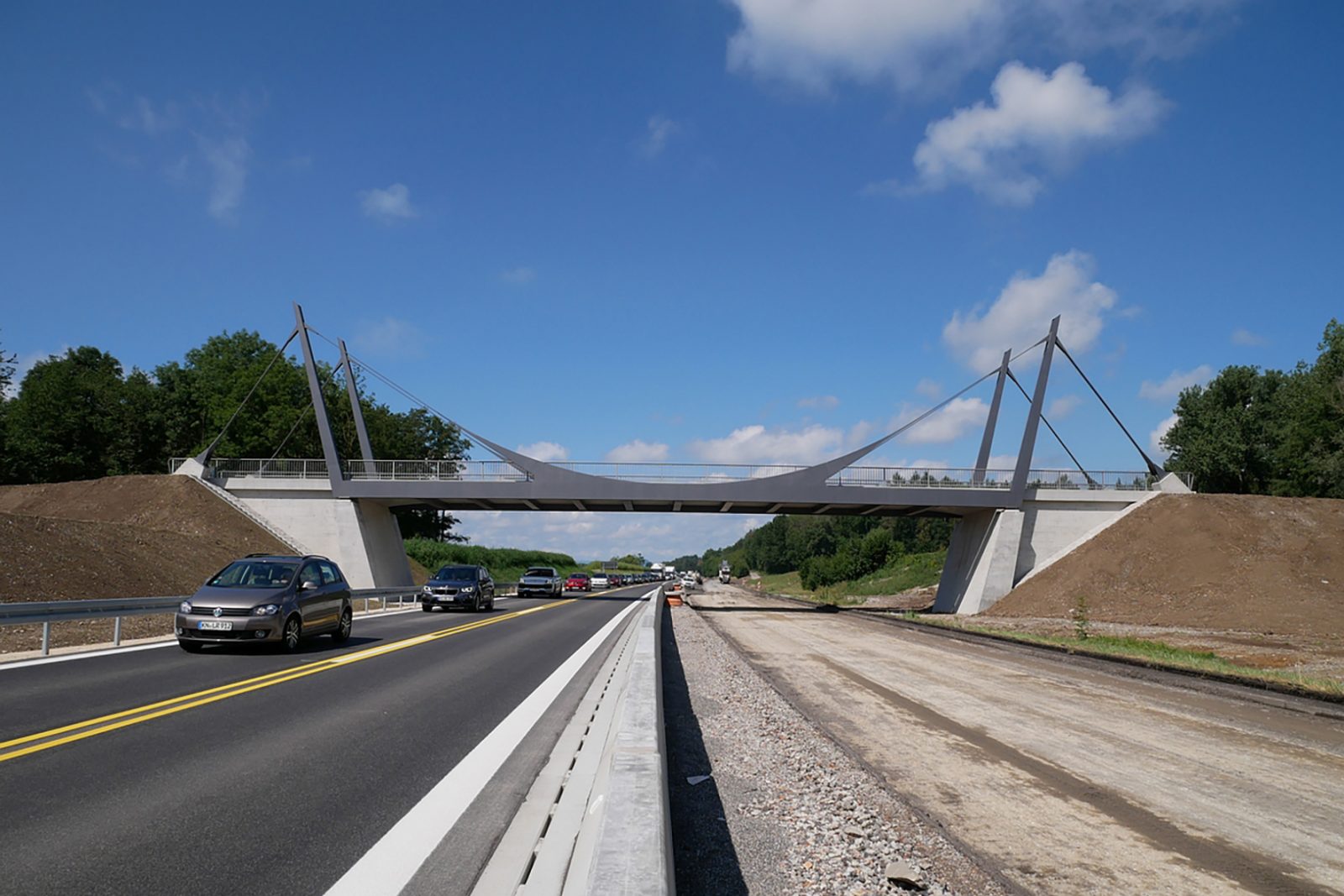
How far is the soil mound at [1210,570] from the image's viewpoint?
3472 cm

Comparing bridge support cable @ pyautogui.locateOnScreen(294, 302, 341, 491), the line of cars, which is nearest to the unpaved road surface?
bridge support cable @ pyautogui.locateOnScreen(294, 302, 341, 491)

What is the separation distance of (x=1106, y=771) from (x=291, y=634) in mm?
12427

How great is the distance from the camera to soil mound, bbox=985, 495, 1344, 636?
34.7m

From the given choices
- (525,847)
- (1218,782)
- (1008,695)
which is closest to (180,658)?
(525,847)

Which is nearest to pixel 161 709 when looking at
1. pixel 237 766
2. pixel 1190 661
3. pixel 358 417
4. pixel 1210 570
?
pixel 237 766

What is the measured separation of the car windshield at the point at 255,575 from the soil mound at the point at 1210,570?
30921 mm

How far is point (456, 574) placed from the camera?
3275 centimetres

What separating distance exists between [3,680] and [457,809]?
838 centimetres

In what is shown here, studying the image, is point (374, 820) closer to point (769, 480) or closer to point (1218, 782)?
point (1218, 782)

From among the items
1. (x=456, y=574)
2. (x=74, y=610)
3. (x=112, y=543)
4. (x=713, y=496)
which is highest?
(x=713, y=496)

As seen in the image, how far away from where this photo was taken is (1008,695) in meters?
13.1

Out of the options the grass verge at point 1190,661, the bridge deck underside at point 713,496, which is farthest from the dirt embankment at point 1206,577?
the bridge deck underside at point 713,496

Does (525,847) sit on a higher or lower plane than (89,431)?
lower

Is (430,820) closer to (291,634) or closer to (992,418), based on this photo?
(291,634)
